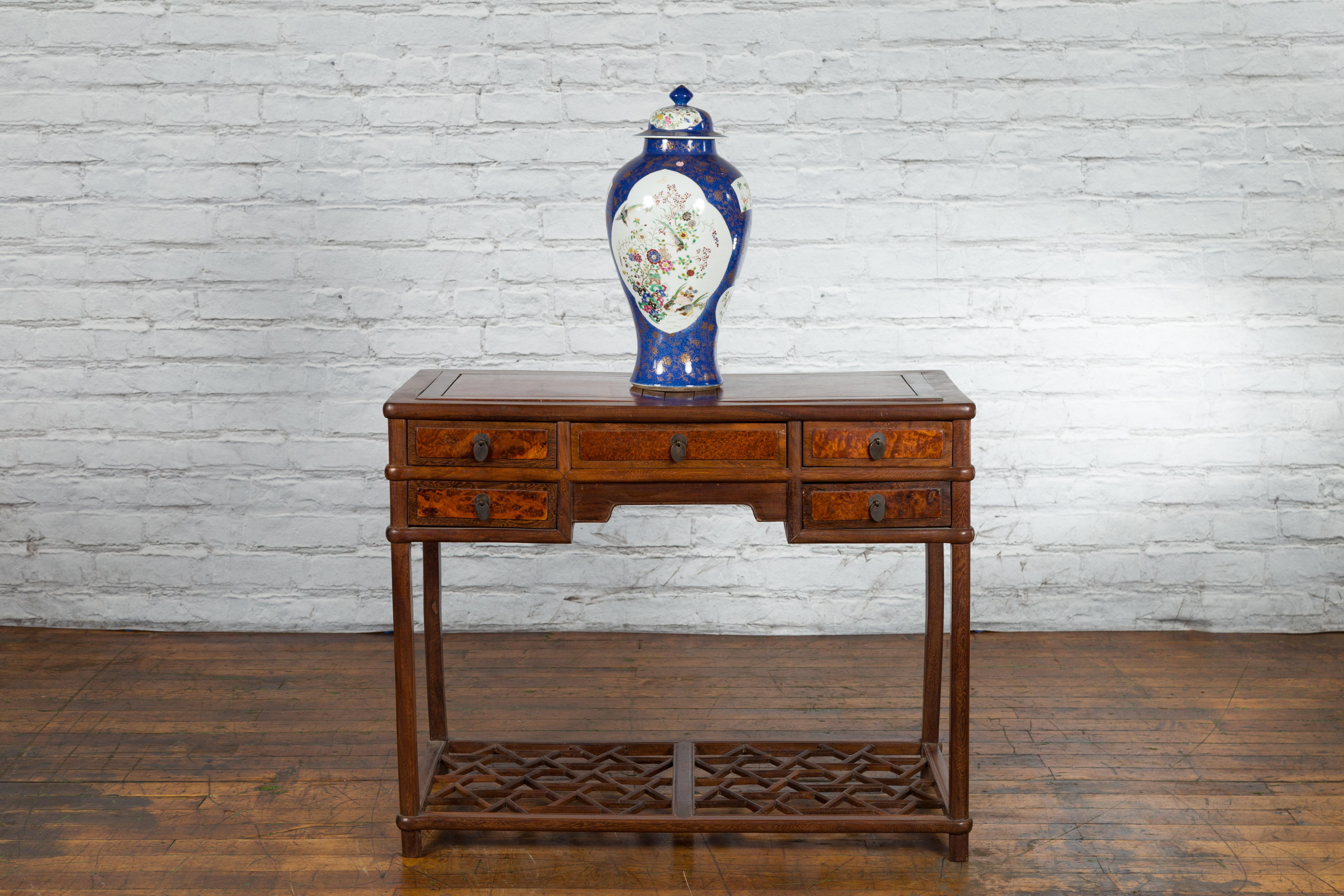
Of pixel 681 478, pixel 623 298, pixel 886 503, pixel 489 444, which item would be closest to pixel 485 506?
pixel 489 444

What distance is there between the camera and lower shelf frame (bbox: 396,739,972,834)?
2.14 metres

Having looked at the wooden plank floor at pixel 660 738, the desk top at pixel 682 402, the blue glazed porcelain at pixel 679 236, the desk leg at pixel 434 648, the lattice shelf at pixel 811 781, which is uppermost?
the blue glazed porcelain at pixel 679 236

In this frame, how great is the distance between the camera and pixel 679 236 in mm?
2090

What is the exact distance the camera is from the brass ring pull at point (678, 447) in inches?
80.7

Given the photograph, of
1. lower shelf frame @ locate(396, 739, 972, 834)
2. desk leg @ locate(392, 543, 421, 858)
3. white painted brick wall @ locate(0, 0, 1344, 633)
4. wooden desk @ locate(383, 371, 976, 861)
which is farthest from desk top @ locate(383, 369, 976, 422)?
white painted brick wall @ locate(0, 0, 1344, 633)

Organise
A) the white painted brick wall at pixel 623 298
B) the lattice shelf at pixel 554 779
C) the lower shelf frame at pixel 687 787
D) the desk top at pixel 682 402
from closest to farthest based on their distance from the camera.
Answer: the desk top at pixel 682 402, the lower shelf frame at pixel 687 787, the lattice shelf at pixel 554 779, the white painted brick wall at pixel 623 298

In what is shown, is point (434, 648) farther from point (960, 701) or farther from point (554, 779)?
point (960, 701)

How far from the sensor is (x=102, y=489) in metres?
3.37

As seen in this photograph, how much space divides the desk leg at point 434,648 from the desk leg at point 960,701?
0.94 meters

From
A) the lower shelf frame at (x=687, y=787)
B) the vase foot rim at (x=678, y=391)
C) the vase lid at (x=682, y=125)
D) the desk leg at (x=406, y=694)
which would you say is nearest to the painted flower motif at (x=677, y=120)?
the vase lid at (x=682, y=125)

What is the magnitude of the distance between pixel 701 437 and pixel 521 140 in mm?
1459

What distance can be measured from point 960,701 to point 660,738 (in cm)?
75

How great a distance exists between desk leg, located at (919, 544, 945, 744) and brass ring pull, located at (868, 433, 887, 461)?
13.7 inches

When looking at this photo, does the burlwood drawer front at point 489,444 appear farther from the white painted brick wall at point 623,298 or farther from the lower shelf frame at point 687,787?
the white painted brick wall at point 623,298
